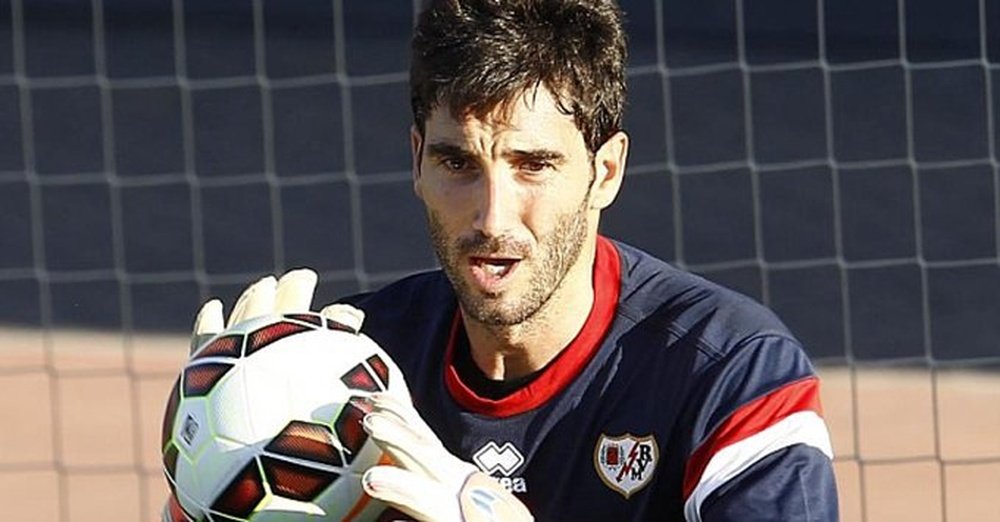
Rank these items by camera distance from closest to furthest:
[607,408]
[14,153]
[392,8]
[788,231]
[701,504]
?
[701,504], [607,408], [788,231], [14,153], [392,8]

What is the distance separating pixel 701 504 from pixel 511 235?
0.41 meters

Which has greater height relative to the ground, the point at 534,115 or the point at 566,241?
the point at 534,115

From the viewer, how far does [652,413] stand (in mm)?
2738

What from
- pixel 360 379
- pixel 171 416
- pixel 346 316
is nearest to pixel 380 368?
pixel 360 379

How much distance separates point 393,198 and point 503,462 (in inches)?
195

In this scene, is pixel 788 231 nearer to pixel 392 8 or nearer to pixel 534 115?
pixel 392 8

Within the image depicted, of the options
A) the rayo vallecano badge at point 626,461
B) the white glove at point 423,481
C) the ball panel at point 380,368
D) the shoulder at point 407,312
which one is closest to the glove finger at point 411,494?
the white glove at point 423,481

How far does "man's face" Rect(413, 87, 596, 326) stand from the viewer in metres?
2.61

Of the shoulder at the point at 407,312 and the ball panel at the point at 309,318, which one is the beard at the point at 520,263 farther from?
the shoulder at the point at 407,312

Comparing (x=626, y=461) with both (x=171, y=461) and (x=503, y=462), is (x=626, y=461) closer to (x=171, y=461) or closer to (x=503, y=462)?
(x=503, y=462)

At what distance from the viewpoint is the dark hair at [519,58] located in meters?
2.63

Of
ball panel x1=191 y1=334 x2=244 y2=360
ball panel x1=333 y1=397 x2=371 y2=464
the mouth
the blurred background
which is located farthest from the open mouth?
the blurred background

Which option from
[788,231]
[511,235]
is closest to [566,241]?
[511,235]

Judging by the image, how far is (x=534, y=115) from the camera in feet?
8.64
